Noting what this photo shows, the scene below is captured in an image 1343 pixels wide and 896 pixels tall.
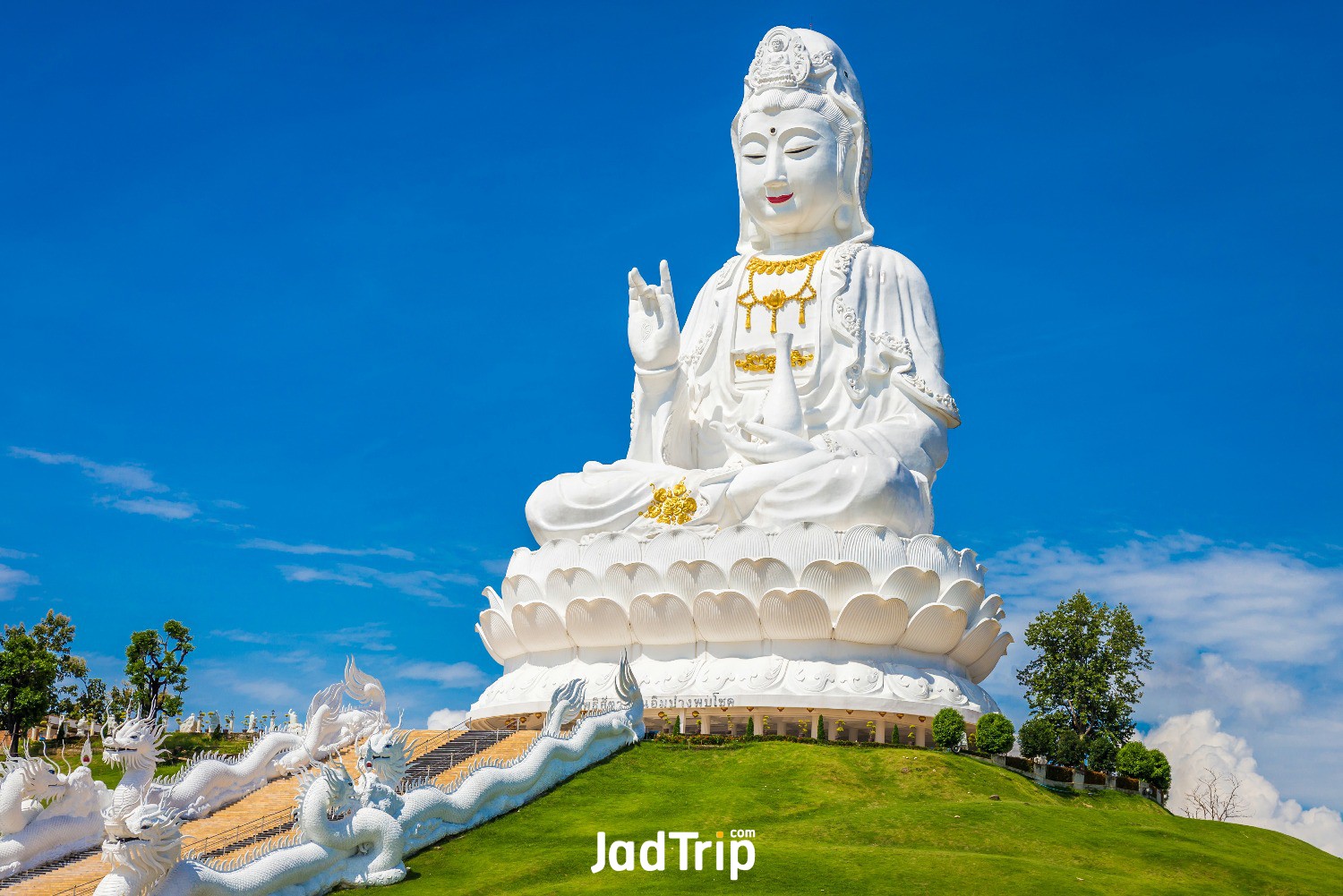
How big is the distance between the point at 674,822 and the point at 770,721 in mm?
5989

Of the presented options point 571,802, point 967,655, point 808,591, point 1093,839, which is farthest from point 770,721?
point 1093,839

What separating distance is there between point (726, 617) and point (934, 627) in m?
2.91

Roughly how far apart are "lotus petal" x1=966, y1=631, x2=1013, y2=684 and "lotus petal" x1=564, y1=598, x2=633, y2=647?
535cm

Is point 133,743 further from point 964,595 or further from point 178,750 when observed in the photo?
point 964,595

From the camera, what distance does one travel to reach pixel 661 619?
20969 mm

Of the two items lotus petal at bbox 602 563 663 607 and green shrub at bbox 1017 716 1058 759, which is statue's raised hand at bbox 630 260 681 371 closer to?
lotus petal at bbox 602 563 663 607

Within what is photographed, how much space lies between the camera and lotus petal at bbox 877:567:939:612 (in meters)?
20.3

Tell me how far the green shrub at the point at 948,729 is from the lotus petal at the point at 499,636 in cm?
661

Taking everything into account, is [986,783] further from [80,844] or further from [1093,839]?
[80,844]

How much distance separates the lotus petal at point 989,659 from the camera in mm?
22406

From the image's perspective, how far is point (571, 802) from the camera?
15633 millimetres

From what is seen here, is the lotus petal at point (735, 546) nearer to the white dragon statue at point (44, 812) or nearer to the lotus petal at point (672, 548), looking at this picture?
the lotus petal at point (672, 548)

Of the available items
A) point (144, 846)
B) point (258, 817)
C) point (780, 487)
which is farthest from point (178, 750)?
point (144, 846)

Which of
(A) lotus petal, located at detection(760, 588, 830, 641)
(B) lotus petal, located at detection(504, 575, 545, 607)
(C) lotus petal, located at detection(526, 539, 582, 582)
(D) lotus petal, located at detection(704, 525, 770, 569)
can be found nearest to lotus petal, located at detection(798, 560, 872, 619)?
(A) lotus petal, located at detection(760, 588, 830, 641)
